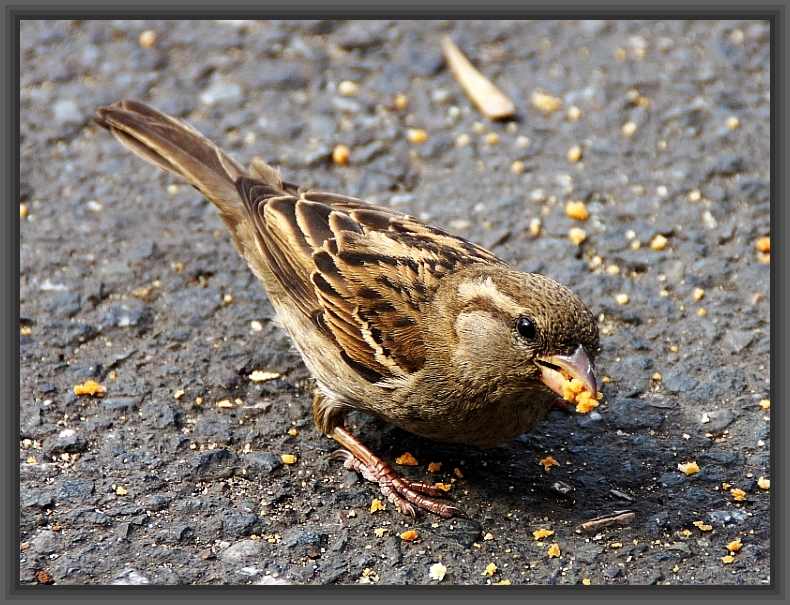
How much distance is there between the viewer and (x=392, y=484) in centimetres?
442

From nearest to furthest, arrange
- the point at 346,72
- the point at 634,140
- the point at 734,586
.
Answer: the point at 734,586
the point at 634,140
the point at 346,72

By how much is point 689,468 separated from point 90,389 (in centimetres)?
304

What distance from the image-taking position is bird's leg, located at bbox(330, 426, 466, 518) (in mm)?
4344

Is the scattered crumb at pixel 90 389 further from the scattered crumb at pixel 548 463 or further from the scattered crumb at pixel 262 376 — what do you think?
the scattered crumb at pixel 548 463

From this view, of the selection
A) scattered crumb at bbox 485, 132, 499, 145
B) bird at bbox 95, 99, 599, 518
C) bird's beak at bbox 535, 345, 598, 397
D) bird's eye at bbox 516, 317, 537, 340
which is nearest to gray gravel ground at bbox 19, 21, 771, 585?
scattered crumb at bbox 485, 132, 499, 145

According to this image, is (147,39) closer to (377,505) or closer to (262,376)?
(262,376)

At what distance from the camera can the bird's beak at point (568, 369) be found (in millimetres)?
3887

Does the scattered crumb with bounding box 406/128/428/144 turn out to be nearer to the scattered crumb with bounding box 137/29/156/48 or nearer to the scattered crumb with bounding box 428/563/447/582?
the scattered crumb with bounding box 137/29/156/48

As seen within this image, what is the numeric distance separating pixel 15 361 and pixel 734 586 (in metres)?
3.64

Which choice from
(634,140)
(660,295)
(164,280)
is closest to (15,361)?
(164,280)

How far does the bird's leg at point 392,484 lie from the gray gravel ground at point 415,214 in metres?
0.07

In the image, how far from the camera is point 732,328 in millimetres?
5305

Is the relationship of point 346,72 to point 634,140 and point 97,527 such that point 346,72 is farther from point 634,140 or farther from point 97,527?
point 97,527

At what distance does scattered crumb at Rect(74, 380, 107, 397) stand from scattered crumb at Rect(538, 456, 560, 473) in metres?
2.28
